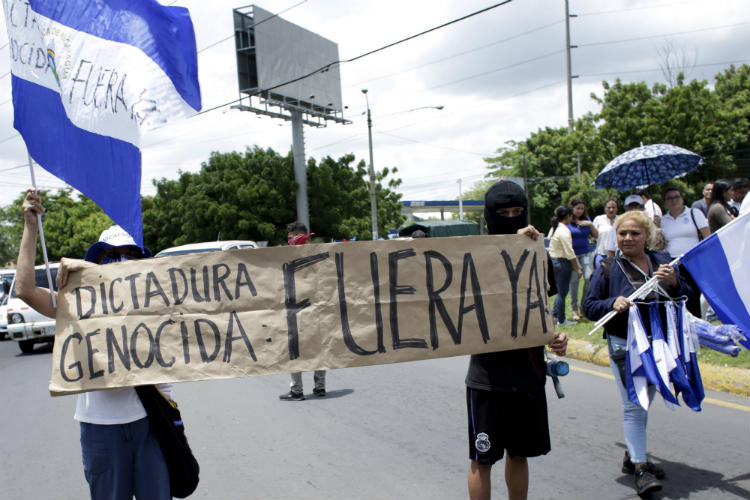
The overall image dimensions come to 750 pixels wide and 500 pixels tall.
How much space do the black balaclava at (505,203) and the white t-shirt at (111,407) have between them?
1.94 m

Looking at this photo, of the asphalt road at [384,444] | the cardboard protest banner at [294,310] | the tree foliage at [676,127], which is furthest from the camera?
the tree foliage at [676,127]

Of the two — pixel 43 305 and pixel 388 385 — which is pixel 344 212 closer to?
pixel 388 385

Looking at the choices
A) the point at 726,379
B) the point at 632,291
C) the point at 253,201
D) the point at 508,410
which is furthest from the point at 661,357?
the point at 253,201

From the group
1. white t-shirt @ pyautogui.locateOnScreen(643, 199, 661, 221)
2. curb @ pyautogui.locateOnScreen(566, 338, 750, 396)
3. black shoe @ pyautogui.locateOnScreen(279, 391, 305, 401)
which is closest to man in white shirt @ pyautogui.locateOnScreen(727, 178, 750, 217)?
white t-shirt @ pyautogui.locateOnScreen(643, 199, 661, 221)

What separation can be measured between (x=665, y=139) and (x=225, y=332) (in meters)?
32.2

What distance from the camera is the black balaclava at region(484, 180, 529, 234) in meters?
3.04

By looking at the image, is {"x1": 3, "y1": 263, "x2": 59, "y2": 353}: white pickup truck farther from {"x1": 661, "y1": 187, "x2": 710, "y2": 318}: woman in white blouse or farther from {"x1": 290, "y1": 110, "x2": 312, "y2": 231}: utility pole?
{"x1": 290, "y1": 110, "x2": 312, "y2": 231}: utility pole

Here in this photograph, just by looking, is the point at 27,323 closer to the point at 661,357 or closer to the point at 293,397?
the point at 293,397

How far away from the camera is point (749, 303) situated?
3312 millimetres

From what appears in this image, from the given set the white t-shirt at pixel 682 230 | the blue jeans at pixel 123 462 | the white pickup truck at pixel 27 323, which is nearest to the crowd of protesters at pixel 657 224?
the white t-shirt at pixel 682 230

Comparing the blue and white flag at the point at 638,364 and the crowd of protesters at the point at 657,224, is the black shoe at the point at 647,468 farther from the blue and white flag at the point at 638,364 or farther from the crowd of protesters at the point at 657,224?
the crowd of protesters at the point at 657,224

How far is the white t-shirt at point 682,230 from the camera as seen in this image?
22.8 ft

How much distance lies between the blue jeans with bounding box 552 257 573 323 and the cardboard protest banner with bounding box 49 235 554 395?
20.0 feet

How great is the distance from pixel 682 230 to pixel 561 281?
2344 mm
